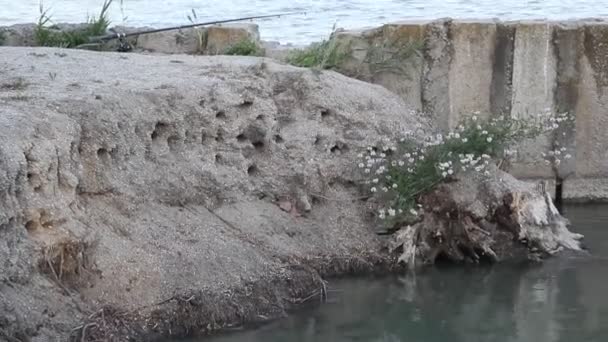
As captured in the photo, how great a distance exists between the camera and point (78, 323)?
767 cm

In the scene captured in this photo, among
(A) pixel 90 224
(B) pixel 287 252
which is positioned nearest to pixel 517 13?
(B) pixel 287 252

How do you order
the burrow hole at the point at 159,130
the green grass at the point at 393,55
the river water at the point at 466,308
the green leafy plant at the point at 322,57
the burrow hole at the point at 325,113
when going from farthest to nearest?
the green grass at the point at 393,55
the green leafy plant at the point at 322,57
the burrow hole at the point at 325,113
the burrow hole at the point at 159,130
the river water at the point at 466,308

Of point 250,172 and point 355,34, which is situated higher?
point 355,34

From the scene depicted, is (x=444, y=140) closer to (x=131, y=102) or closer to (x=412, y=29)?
(x=412, y=29)

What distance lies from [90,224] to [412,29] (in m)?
3.86

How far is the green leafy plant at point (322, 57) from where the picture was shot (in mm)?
10969

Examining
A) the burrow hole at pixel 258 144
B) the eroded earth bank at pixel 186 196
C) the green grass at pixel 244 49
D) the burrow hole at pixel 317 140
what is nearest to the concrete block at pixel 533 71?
the eroded earth bank at pixel 186 196

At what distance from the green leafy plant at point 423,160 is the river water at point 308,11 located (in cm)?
544

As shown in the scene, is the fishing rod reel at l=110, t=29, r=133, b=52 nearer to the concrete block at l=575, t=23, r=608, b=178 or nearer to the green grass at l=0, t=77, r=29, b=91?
the green grass at l=0, t=77, r=29, b=91

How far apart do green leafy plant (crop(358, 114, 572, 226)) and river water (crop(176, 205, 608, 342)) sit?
56cm

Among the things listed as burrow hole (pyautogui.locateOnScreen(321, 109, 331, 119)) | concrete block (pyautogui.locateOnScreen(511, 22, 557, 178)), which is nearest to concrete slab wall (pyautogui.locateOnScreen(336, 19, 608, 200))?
concrete block (pyautogui.locateOnScreen(511, 22, 557, 178))

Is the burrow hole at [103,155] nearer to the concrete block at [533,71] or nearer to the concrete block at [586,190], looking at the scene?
the concrete block at [533,71]

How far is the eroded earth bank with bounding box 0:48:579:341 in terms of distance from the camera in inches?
310

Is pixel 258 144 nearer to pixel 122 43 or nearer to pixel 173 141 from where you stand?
pixel 173 141
